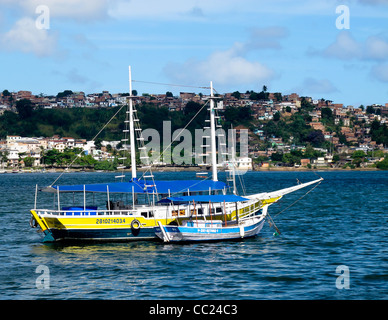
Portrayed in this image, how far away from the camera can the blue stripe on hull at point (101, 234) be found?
41.8 meters

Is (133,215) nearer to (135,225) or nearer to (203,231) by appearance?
(135,225)

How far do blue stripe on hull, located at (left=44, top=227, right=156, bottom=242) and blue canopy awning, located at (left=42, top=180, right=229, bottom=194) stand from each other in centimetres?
406

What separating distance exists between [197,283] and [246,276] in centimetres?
303

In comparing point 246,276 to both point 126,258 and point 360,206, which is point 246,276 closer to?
point 126,258

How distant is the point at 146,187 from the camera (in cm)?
4684

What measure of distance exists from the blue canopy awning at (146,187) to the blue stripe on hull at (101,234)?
406 centimetres

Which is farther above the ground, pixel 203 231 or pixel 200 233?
pixel 203 231

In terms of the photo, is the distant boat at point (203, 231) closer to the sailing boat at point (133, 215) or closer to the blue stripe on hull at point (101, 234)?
the sailing boat at point (133, 215)

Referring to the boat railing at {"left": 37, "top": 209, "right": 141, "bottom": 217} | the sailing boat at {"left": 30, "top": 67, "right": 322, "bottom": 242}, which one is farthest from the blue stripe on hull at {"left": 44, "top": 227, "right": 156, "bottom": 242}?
the boat railing at {"left": 37, "top": 209, "right": 141, "bottom": 217}

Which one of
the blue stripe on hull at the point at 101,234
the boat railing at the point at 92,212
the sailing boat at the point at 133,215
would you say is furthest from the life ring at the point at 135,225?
the boat railing at the point at 92,212

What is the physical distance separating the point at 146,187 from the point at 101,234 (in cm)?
631

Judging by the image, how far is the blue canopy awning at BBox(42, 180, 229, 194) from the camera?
45312 mm

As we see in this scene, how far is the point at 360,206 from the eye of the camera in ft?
243

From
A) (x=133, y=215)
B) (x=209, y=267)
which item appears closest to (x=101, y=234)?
(x=133, y=215)
